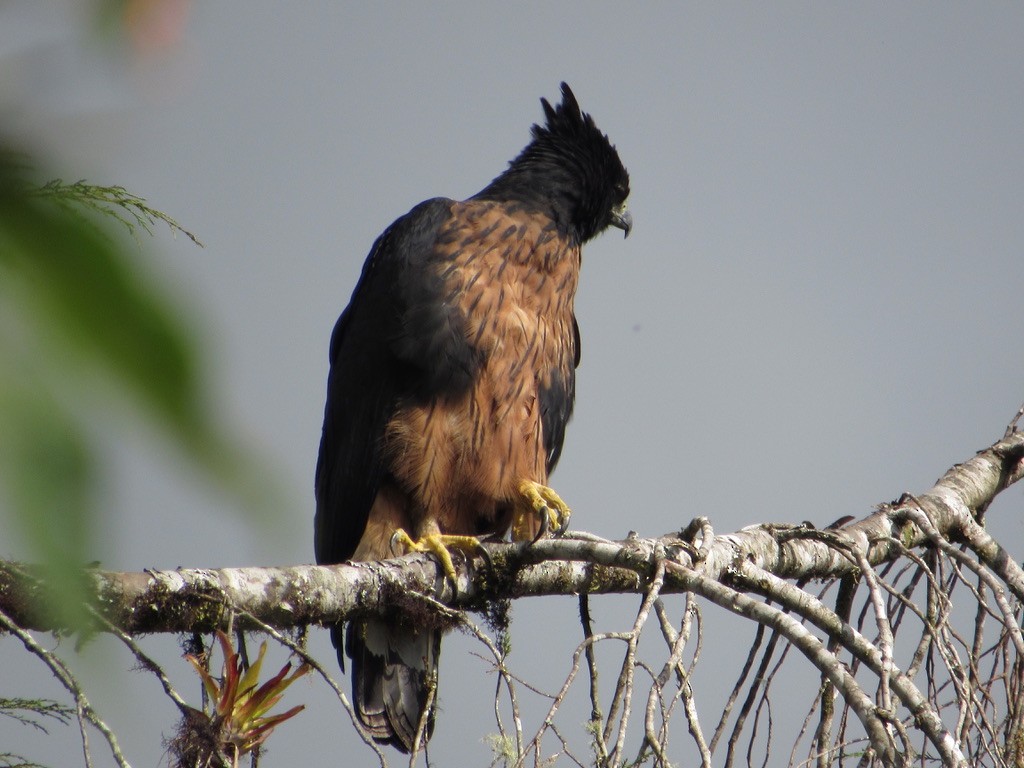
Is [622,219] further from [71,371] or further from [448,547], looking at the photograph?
[71,371]

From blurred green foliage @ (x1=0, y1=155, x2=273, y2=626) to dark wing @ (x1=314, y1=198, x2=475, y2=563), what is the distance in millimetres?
3515

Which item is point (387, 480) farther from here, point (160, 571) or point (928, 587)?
point (928, 587)

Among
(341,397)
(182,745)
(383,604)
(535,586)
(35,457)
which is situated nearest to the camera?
(35,457)

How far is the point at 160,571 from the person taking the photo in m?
2.44

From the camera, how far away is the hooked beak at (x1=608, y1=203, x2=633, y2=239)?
201 inches

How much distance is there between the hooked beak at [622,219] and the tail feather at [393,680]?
230cm

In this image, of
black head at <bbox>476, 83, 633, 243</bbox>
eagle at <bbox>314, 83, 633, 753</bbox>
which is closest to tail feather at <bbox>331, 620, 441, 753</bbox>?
eagle at <bbox>314, 83, 633, 753</bbox>

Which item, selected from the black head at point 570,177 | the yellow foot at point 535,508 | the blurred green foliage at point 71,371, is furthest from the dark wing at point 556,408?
the blurred green foliage at point 71,371

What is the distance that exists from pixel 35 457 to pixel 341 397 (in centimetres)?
396

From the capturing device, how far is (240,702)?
2.25 meters

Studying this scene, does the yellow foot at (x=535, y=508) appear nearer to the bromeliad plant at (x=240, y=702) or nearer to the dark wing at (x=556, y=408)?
the dark wing at (x=556, y=408)

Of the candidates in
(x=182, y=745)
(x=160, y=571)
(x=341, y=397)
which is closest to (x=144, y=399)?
(x=182, y=745)

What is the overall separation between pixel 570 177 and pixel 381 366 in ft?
4.70

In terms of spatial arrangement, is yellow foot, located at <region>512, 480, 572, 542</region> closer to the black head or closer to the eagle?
the eagle
